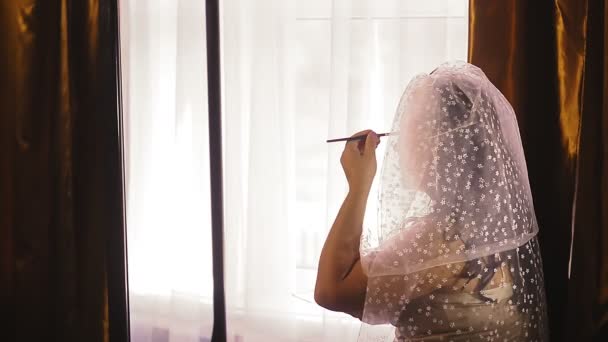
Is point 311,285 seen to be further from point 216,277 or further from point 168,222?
point 168,222

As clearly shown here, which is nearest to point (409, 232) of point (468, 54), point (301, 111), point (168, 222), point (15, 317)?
point (468, 54)

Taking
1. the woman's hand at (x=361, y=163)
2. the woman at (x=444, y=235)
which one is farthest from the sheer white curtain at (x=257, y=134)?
the woman at (x=444, y=235)

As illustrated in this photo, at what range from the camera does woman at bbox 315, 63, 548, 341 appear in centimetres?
116

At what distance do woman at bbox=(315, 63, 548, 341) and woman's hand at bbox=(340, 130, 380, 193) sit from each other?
0.08m

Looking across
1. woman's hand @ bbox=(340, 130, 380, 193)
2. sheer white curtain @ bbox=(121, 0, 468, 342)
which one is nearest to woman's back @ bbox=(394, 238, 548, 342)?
woman's hand @ bbox=(340, 130, 380, 193)

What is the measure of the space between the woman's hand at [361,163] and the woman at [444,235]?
0.26ft

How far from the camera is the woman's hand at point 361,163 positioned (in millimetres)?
1293

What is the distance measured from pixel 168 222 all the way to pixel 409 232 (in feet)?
3.23

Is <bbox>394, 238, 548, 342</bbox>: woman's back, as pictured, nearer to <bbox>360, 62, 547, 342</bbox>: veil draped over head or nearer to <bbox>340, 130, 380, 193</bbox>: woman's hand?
<bbox>360, 62, 547, 342</bbox>: veil draped over head

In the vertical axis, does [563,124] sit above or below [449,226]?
above

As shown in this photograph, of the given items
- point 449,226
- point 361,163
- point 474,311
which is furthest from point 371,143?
point 474,311

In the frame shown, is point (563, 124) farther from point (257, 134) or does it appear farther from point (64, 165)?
point (64, 165)

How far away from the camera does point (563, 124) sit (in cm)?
154

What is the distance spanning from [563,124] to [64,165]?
4.52 ft
